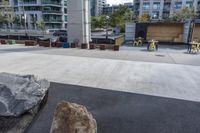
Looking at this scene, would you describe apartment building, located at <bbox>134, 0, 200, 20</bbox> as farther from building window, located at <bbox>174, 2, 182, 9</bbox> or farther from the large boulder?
the large boulder

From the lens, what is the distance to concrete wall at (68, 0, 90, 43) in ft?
56.0

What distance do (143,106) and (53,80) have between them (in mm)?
4479

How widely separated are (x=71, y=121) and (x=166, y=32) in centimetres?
2199

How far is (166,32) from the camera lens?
22812mm

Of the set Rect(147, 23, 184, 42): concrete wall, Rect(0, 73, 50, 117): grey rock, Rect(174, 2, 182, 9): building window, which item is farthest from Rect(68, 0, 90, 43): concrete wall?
Rect(174, 2, 182, 9): building window

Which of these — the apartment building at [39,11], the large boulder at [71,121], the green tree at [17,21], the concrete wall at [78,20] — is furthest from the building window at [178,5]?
the large boulder at [71,121]

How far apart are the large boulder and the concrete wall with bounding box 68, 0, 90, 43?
14.3m

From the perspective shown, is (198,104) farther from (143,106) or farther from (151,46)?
(151,46)

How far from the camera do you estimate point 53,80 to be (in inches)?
322

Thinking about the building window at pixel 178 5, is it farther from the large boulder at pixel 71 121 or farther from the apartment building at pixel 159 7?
the large boulder at pixel 71 121

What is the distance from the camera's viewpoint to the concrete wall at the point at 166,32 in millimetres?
22281

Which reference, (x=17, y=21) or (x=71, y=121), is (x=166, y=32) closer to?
(x=71, y=121)

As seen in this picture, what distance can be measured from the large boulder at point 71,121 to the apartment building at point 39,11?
5482 centimetres

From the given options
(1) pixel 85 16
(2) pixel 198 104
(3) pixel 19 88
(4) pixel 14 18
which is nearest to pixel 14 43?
(1) pixel 85 16
